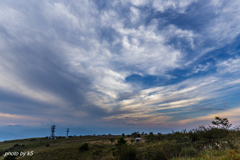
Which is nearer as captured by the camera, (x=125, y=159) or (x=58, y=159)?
(x=125, y=159)

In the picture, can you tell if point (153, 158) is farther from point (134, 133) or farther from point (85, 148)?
point (134, 133)

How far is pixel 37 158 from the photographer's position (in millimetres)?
32688

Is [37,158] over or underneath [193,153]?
underneath

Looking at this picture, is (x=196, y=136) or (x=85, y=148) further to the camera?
(x=85, y=148)

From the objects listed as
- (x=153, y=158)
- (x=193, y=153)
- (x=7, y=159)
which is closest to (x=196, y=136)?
(x=193, y=153)

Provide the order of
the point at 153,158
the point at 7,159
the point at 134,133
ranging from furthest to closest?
the point at 134,133 < the point at 7,159 < the point at 153,158

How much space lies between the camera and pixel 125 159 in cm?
1256

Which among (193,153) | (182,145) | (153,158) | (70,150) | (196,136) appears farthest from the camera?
(70,150)

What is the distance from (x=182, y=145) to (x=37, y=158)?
125 ft

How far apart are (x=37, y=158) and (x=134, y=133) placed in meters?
33.0

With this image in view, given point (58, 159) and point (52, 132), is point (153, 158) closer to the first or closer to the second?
point (58, 159)

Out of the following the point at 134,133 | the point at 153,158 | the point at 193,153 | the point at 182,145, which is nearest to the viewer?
the point at 193,153

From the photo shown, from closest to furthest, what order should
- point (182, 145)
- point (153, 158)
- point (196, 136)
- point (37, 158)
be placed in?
point (153, 158)
point (182, 145)
point (196, 136)
point (37, 158)

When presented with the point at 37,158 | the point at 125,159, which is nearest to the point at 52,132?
the point at 37,158
